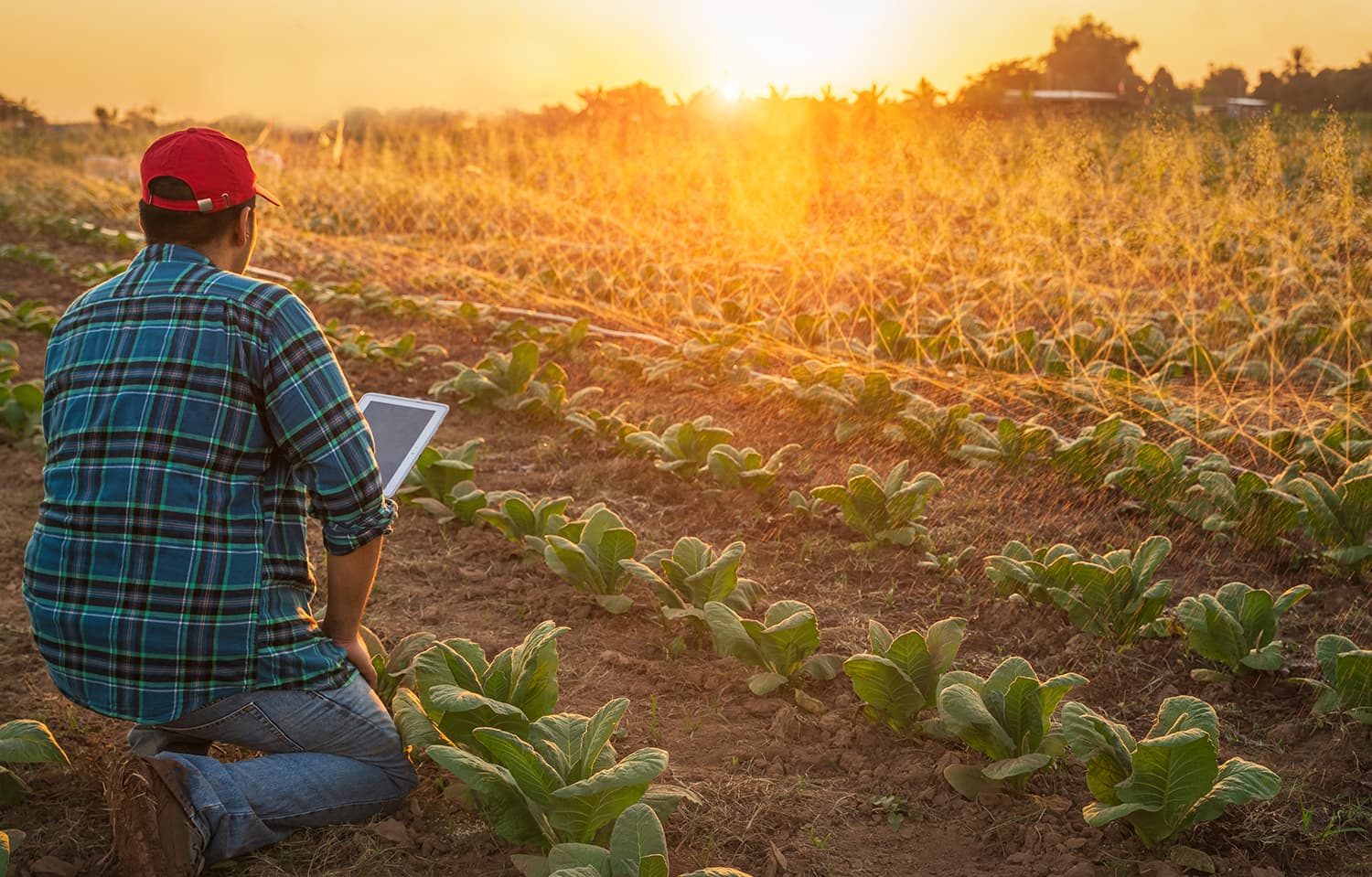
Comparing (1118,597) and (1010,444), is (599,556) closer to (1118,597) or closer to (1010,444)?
(1118,597)

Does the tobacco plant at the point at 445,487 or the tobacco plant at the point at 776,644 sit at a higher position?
the tobacco plant at the point at 445,487

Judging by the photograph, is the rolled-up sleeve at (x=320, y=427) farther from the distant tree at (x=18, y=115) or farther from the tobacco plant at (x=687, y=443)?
the distant tree at (x=18, y=115)

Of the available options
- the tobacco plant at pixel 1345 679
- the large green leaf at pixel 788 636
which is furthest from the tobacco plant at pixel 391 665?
the tobacco plant at pixel 1345 679

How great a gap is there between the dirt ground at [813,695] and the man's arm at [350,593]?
414 mm

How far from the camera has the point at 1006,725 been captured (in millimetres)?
2738

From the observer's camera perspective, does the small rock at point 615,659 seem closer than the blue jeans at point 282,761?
No

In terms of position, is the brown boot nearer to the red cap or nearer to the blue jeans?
the blue jeans

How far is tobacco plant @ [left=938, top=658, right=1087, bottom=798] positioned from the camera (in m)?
2.63

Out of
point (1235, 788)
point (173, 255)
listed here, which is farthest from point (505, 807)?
point (1235, 788)

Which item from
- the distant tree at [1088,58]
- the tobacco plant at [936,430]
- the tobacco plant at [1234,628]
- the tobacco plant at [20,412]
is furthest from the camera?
the distant tree at [1088,58]

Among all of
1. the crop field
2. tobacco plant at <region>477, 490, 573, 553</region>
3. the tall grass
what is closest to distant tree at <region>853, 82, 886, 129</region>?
the tall grass

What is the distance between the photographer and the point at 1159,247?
8.79 m

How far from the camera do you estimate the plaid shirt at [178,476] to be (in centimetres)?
215

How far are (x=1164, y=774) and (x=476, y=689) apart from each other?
A: 155 cm
